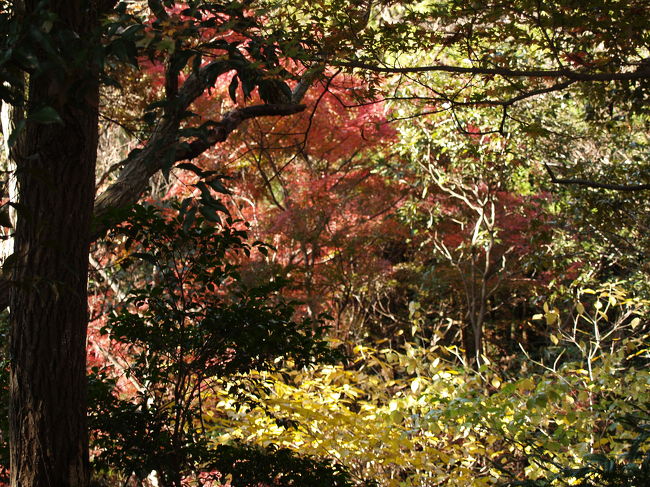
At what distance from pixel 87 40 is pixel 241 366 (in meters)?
1.57

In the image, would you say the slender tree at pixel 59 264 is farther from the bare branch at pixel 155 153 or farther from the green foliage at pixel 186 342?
the bare branch at pixel 155 153

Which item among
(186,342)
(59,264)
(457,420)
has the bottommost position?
(457,420)

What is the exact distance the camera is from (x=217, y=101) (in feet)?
22.0

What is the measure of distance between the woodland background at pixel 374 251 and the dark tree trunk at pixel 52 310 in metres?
0.32

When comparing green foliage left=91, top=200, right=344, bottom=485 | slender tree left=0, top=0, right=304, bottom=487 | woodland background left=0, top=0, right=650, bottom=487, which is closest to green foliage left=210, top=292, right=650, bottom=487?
woodland background left=0, top=0, right=650, bottom=487

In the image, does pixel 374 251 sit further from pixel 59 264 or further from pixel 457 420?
pixel 59 264

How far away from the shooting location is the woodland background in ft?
8.63

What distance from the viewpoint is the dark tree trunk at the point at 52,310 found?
2.04m

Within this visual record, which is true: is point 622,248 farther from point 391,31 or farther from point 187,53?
point 187,53

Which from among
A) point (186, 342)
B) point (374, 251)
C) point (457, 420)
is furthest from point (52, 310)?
point (374, 251)

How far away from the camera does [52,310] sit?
2.10 metres

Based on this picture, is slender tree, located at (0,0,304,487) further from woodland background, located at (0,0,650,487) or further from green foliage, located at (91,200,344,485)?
green foliage, located at (91,200,344,485)

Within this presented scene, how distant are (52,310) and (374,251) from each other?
18.5ft

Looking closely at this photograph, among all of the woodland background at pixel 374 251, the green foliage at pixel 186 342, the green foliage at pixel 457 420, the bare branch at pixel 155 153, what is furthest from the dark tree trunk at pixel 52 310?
the green foliage at pixel 457 420
